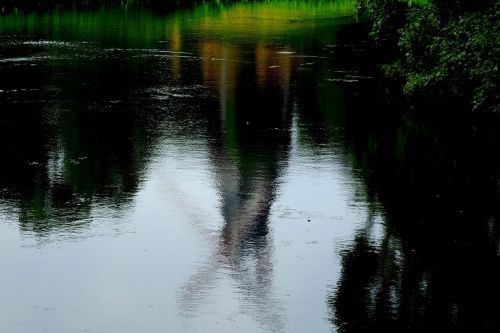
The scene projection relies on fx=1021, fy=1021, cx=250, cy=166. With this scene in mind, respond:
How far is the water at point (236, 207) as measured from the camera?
39.8 ft

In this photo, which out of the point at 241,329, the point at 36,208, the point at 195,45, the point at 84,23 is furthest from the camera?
the point at 84,23

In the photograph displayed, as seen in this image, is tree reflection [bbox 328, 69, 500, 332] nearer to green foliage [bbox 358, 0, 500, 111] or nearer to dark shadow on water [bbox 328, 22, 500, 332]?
dark shadow on water [bbox 328, 22, 500, 332]

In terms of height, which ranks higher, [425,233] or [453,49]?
[453,49]

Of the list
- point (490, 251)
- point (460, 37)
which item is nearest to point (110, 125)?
point (460, 37)

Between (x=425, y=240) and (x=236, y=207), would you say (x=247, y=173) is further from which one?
(x=425, y=240)

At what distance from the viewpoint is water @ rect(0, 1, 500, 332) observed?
39.8 feet

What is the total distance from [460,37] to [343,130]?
370 centimetres

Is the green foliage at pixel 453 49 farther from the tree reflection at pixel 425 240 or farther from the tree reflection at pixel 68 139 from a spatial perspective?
the tree reflection at pixel 68 139

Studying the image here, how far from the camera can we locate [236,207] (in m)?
16.4

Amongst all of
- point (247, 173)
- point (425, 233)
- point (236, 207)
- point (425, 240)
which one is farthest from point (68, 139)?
point (425, 240)

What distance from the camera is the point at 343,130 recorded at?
77.4 ft

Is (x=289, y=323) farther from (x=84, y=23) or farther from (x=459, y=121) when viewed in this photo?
(x=84, y=23)

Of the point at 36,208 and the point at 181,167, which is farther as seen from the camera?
the point at 181,167

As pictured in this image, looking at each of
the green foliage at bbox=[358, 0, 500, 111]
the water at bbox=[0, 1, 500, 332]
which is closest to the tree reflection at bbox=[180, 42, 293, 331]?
the water at bbox=[0, 1, 500, 332]
